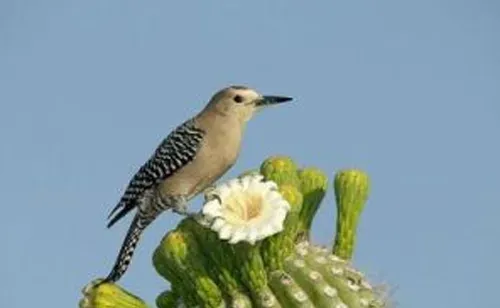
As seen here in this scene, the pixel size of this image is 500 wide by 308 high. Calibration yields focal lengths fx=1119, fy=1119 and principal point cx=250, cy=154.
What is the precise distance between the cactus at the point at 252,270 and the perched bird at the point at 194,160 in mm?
2037

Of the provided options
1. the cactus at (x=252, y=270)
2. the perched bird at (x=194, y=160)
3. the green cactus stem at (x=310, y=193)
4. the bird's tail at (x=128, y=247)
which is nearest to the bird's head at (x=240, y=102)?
the perched bird at (x=194, y=160)

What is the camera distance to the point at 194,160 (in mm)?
7410

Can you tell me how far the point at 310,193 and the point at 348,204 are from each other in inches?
9.0

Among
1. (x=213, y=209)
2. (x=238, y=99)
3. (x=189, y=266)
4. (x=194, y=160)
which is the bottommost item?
(x=189, y=266)

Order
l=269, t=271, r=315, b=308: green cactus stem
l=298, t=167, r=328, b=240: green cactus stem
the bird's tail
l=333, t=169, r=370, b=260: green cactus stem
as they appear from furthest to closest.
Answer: the bird's tail
l=333, t=169, r=370, b=260: green cactus stem
l=298, t=167, r=328, b=240: green cactus stem
l=269, t=271, r=315, b=308: green cactus stem

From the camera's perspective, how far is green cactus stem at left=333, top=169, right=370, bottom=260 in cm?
570

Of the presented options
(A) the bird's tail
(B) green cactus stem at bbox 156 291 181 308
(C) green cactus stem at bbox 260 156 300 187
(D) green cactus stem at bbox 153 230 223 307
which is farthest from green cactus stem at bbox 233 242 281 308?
(A) the bird's tail

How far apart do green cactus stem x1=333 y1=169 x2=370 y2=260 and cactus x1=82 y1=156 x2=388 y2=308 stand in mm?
375

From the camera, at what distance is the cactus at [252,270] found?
16.2 feet

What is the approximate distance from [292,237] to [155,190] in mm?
2491

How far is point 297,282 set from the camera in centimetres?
501

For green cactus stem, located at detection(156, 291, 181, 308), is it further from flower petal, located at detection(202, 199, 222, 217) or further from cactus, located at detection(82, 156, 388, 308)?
flower petal, located at detection(202, 199, 222, 217)

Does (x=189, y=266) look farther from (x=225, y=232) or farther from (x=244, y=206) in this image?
(x=244, y=206)

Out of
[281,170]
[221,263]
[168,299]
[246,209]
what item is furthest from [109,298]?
[281,170]
